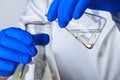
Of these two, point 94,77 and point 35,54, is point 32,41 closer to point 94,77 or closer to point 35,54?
point 35,54

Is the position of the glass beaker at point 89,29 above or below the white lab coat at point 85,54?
above

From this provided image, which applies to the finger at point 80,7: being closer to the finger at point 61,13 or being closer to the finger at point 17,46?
the finger at point 61,13

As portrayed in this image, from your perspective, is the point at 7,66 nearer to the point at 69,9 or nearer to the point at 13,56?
A: the point at 13,56

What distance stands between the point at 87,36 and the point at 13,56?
285 millimetres

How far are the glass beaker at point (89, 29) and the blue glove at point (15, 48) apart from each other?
21cm

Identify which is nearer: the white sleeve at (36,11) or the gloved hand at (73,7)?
the gloved hand at (73,7)

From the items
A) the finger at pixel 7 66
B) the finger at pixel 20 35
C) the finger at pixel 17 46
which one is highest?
the finger at pixel 20 35

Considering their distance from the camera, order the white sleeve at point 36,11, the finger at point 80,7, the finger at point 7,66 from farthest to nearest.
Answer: the white sleeve at point 36,11
the finger at point 7,66
the finger at point 80,7

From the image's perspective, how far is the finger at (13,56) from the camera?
61cm

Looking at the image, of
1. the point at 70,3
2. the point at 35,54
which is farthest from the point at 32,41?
the point at 70,3

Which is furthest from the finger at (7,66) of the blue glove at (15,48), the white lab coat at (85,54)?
the white lab coat at (85,54)

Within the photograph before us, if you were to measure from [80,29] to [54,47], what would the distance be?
0.11 meters

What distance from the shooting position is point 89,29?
32.7 inches

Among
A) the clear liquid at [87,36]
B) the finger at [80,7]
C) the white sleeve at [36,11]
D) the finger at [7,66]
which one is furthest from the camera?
the white sleeve at [36,11]
